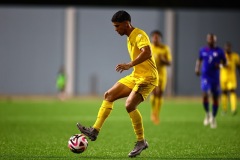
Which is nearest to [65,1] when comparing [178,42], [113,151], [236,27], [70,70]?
[70,70]

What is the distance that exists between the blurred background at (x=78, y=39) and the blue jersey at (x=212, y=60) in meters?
23.7

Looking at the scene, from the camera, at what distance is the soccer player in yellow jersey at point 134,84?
388 inches

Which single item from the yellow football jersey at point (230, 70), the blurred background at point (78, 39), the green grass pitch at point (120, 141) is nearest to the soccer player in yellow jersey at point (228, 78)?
the yellow football jersey at point (230, 70)

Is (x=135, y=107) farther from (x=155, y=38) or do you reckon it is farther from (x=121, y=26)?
(x=155, y=38)

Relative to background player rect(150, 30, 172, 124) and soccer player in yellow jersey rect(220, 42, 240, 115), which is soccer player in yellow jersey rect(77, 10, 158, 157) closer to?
background player rect(150, 30, 172, 124)

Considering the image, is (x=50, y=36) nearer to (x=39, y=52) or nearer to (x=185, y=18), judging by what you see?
(x=39, y=52)

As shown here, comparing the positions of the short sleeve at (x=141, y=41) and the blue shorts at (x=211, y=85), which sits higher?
the short sleeve at (x=141, y=41)

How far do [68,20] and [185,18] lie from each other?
7427mm

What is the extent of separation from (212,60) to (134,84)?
7.06m

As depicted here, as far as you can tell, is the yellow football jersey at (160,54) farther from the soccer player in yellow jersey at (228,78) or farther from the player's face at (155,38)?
the soccer player in yellow jersey at (228,78)

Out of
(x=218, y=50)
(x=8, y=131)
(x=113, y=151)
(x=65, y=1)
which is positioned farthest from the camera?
(x=65, y=1)

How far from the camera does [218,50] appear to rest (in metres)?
16.9

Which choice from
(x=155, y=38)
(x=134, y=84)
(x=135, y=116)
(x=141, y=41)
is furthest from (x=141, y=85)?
(x=155, y=38)

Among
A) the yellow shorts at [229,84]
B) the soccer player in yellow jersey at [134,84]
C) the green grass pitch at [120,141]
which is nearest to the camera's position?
the soccer player in yellow jersey at [134,84]
